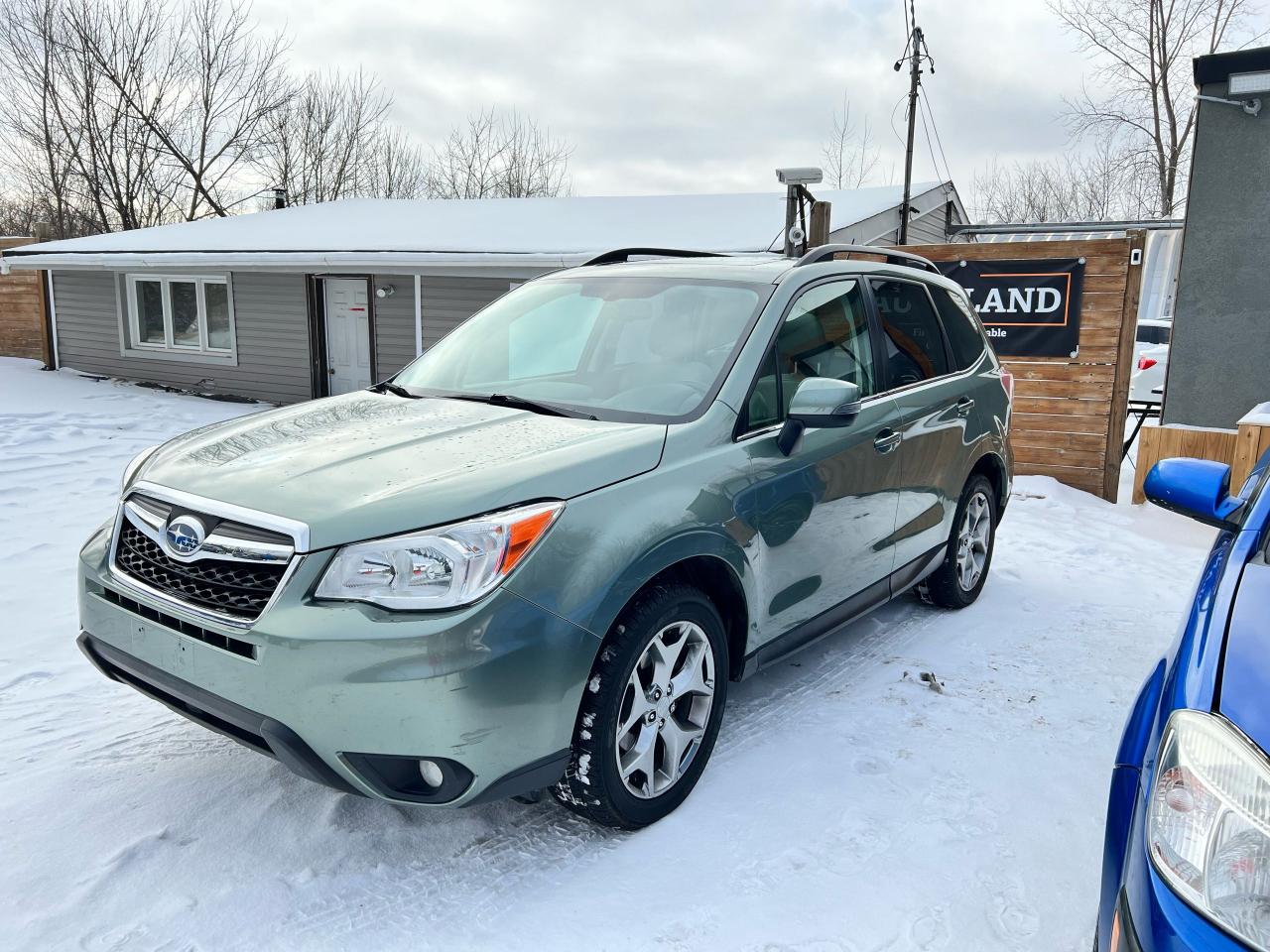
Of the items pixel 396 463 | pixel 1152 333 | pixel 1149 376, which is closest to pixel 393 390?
pixel 396 463

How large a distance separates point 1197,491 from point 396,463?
90.1 inches

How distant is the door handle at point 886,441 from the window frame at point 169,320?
1440 centimetres

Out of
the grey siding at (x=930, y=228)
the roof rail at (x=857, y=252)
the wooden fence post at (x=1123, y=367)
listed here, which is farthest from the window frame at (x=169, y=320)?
the roof rail at (x=857, y=252)

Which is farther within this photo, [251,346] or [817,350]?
[251,346]

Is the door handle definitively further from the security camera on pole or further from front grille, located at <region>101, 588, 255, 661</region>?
the security camera on pole

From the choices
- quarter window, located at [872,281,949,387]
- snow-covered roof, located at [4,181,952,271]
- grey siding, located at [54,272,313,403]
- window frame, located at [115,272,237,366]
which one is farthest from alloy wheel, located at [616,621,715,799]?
window frame, located at [115,272,237,366]

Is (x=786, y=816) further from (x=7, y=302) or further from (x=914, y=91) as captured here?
(x=7, y=302)

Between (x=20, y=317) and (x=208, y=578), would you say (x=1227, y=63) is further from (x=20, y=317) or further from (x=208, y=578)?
(x=20, y=317)

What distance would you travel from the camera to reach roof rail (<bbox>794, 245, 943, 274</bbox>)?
3.96 m

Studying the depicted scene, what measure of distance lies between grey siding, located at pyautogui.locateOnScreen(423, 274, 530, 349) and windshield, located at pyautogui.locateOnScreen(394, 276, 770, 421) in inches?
385

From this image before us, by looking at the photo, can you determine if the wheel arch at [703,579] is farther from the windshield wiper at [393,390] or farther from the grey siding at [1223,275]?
the grey siding at [1223,275]

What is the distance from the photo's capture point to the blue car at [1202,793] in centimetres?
148

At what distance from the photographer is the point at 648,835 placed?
9.55ft

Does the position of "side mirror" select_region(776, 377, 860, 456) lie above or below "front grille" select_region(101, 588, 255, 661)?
above
